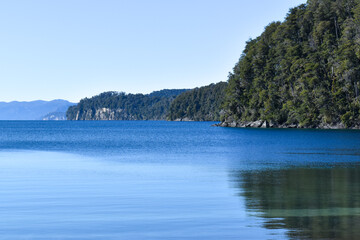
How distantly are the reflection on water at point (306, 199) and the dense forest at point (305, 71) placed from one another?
7105cm

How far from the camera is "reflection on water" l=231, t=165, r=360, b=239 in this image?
11.4 m

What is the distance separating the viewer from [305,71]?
335 feet

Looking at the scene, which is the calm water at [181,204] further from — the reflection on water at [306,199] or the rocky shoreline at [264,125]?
the rocky shoreline at [264,125]

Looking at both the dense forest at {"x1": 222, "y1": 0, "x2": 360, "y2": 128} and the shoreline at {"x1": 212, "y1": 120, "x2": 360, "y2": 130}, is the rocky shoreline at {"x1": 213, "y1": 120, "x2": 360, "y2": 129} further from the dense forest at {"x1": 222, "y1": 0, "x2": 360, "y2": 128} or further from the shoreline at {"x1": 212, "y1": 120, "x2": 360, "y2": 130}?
the dense forest at {"x1": 222, "y1": 0, "x2": 360, "y2": 128}

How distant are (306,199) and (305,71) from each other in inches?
3522

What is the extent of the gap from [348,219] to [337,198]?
13.3ft

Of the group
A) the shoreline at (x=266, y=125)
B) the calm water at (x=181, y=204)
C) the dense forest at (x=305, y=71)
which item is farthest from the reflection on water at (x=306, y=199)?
the shoreline at (x=266, y=125)

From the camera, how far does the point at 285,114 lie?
11231 centimetres

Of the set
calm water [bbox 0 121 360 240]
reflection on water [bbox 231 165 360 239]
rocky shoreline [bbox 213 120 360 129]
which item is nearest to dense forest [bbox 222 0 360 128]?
rocky shoreline [bbox 213 120 360 129]

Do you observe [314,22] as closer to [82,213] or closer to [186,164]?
[186,164]

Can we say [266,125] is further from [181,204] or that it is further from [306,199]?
[181,204]

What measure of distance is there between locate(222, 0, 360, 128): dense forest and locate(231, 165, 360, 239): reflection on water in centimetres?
7105

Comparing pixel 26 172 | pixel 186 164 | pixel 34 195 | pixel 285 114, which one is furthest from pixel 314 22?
pixel 34 195

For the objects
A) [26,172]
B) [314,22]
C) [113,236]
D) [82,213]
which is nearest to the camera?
[113,236]
